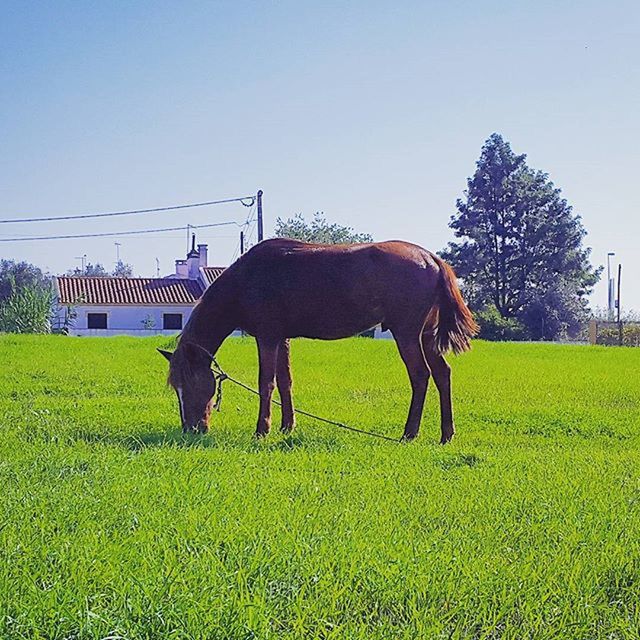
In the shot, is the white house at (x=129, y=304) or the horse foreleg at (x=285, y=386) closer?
the horse foreleg at (x=285, y=386)

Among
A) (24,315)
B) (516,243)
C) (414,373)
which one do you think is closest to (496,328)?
(516,243)

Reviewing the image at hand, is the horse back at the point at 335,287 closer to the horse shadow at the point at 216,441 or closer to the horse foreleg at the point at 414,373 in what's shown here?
the horse foreleg at the point at 414,373

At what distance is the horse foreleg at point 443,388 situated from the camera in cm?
783

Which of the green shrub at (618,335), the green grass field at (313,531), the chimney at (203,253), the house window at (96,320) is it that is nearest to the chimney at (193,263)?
the chimney at (203,253)

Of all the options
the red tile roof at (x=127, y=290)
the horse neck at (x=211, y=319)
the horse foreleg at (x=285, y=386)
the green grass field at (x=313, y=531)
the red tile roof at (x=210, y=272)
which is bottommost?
the green grass field at (x=313, y=531)

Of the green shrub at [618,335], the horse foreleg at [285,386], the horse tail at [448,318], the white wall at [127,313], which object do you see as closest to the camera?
the horse tail at [448,318]

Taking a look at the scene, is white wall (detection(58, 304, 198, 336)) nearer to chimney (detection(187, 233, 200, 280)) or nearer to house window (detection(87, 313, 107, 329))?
house window (detection(87, 313, 107, 329))

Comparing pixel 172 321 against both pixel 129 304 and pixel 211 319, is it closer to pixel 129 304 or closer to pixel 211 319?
pixel 129 304

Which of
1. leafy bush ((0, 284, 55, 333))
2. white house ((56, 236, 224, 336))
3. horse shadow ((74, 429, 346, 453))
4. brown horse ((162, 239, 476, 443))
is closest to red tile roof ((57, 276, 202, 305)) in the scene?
white house ((56, 236, 224, 336))

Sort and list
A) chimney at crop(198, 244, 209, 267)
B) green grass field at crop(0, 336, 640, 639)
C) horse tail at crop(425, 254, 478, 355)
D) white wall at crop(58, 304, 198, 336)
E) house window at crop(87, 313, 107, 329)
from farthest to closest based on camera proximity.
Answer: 1. chimney at crop(198, 244, 209, 267)
2. house window at crop(87, 313, 107, 329)
3. white wall at crop(58, 304, 198, 336)
4. horse tail at crop(425, 254, 478, 355)
5. green grass field at crop(0, 336, 640, 639)

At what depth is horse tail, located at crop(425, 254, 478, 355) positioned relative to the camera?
8.00 m

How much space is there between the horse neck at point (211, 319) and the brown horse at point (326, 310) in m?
0.01

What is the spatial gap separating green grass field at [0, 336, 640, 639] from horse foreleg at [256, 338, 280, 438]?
0.25 meters

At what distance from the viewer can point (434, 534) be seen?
13.2 feet
